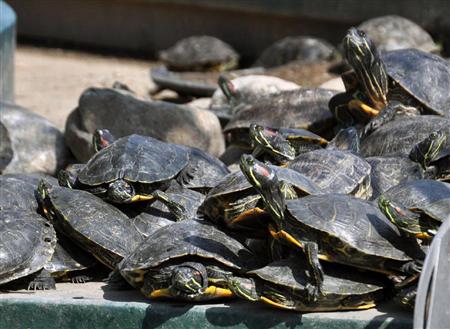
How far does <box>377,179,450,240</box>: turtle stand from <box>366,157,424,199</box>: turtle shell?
25.5 inches

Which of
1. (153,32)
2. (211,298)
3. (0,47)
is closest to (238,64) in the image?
(153,32)

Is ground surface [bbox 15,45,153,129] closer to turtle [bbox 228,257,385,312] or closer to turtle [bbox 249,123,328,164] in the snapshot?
turtle [bbox 249,123,328,164]

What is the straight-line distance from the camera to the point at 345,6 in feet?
38.8

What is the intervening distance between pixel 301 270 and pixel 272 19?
374 inches

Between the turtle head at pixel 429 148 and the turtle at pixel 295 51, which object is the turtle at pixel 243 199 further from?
the turtle at pixel 295 51

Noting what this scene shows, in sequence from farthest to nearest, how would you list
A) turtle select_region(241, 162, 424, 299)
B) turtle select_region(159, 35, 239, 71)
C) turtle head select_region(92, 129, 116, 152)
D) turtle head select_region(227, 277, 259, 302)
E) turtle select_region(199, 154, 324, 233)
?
turtle select_region(159, 35, 239, 71)
turtle head select_region(92, 129, 116, 152)
turtle select_region(199, 154, 324, 233)
turtle head select_region(227, 277, 259, 302)
turtle select_region(241, 162, 424, 299)

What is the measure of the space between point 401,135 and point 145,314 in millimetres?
1833

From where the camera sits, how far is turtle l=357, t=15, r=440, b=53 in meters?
10.2

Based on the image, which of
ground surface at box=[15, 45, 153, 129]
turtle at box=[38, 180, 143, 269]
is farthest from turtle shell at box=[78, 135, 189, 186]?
ground surface at box=[15, 45, 153, 129]

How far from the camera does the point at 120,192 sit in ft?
14.7

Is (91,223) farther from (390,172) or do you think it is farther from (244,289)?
(390,172)

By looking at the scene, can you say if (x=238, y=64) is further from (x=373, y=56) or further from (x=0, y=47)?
(x=373, y=56)

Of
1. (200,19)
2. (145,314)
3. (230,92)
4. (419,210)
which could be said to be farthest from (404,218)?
(200,19)

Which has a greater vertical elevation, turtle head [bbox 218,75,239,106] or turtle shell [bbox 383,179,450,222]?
turtle shell [bbox 383,179,450,222]
